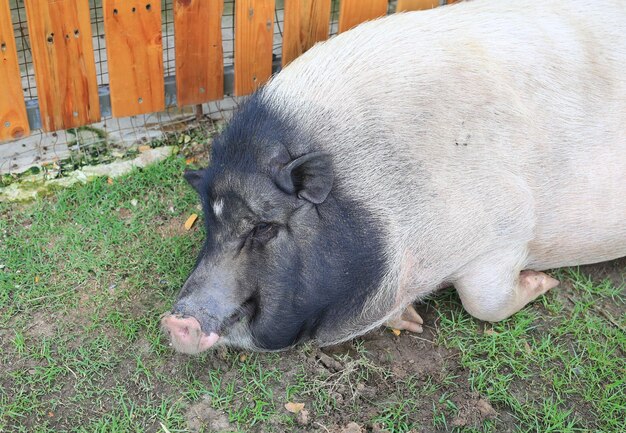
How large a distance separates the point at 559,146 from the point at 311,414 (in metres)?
1.57

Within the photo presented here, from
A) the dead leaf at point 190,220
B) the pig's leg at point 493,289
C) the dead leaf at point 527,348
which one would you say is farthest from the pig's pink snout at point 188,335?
the dead leaf at point 527,348

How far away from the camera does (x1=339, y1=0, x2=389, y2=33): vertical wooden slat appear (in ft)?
12.8

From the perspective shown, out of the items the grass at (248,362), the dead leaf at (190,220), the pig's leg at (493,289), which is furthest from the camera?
the dead leaf at (190,220)

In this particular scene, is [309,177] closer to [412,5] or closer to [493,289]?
[493,289]

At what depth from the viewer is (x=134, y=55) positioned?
3863 millimetres

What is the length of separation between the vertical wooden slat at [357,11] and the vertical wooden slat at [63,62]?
1.26 metres

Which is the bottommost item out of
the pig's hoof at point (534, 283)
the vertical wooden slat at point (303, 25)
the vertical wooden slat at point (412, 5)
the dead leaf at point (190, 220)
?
the dead leaf at point (190, 220)

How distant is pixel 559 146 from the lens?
131 inches

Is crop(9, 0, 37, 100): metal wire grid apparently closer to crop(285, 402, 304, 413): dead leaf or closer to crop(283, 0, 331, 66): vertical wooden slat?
crop(283, 0, 331, 66): vertical wooden slat

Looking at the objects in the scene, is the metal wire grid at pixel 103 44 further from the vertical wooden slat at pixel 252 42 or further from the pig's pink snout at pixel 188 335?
the pig's pink snout at pixel 188 335

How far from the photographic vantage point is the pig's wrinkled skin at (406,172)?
2.97 metres

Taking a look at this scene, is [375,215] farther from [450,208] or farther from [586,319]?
[586,319]

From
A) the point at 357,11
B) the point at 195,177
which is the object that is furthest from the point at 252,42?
the point at 195,177

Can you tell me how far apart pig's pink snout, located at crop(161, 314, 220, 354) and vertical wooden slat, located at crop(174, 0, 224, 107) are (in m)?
1.54
